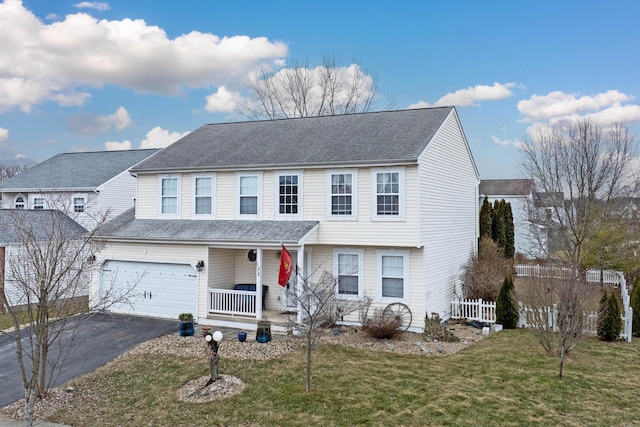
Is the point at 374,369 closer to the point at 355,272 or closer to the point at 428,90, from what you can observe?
the point at 355,272

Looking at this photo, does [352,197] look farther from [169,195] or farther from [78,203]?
[78,203]

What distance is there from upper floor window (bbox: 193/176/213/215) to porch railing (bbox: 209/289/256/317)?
339cm

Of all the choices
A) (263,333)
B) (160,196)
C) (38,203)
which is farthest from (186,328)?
(38,203)

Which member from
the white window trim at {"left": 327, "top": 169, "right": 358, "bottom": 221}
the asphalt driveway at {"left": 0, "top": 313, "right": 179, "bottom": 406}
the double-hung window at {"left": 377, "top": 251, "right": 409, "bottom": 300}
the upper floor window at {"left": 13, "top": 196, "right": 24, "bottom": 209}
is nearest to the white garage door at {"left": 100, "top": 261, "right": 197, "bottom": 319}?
the asphalt driveway at {"left": 0, "top": 313, "right": 179, "bottom": 406}

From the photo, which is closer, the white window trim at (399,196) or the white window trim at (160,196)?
the white window trim at (399,196)

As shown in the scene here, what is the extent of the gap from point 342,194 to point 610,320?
30.9 feet

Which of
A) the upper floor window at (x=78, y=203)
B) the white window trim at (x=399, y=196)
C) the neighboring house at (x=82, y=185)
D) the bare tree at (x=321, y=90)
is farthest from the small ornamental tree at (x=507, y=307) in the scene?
the upper floor window at (x=78, y=203)

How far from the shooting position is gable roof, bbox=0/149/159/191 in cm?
2627

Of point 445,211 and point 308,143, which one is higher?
point 308,143

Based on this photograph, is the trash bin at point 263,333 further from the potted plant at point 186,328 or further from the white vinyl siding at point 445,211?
the white vinyl siding at point 445,211

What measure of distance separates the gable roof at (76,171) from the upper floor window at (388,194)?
1866 cm

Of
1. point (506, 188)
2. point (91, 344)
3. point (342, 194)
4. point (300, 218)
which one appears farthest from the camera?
point (506, 188)

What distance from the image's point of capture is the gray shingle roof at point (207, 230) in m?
14.5

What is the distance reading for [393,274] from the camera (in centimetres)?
1446
